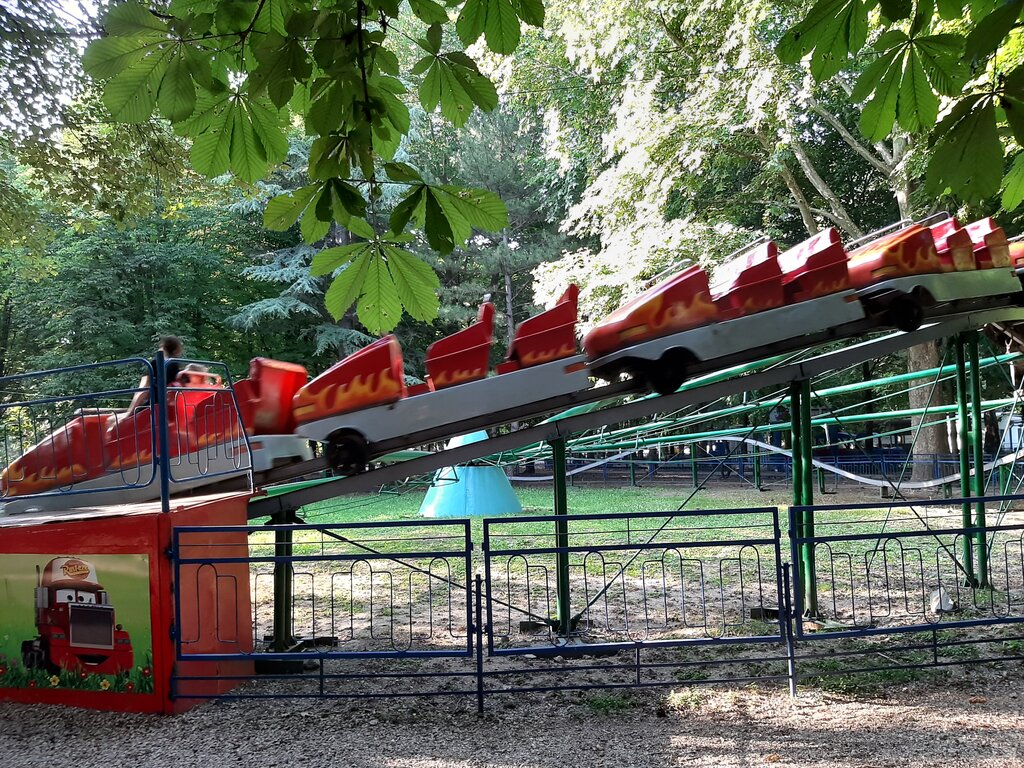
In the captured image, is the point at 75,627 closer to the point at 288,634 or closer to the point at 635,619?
the point at 288,634

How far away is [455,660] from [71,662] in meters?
2.67

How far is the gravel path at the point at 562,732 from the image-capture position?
4215 millimetres

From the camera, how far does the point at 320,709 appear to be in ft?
17.0

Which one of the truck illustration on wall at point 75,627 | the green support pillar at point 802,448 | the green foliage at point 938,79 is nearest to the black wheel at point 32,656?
the truck illustration on wall at point 75,627

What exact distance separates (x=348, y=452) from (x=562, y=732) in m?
2.64

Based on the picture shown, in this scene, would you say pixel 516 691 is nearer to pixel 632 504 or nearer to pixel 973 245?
pixel 973 245

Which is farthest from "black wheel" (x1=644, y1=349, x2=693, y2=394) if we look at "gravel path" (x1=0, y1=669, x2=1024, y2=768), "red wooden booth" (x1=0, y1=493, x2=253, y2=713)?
"red wooden booth" (x1=0, y1=493, x2=253, y2=713)

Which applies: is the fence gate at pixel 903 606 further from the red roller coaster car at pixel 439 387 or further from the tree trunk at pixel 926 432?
the tree trunk at pixel 926 432

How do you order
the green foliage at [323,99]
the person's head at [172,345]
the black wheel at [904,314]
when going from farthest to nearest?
1. the person's head at [172,345]
2. the black wheel at [904,314]
3. the green foliage at [323,99]

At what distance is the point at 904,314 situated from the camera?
255 inches

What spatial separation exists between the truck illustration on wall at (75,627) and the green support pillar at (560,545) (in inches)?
115

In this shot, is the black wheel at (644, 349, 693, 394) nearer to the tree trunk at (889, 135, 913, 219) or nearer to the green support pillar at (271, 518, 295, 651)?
the green support pillar at (271, 518, 295, 651)

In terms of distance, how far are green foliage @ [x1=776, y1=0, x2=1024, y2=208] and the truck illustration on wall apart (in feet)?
16.4

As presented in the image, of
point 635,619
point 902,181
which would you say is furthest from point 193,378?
point 902,181
